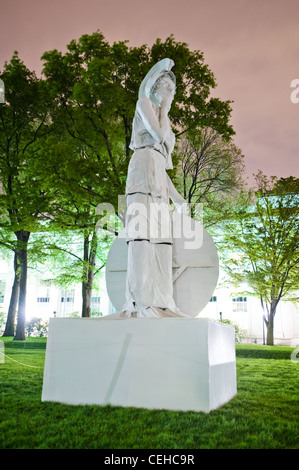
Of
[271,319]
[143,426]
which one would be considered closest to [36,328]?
[271,319]

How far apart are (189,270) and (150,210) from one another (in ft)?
3.71

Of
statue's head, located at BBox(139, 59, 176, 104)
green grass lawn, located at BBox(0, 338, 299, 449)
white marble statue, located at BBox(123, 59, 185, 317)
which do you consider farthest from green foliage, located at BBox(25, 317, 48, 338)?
statue's head, located at BBox(139, 59, 176, 104)

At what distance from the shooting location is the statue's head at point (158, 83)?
4836 mm

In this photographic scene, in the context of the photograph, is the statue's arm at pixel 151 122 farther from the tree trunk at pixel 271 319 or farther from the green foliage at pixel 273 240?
the tree trunk at pixel 271 319

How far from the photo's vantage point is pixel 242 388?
18.4ft

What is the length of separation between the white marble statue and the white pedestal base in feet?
1.24

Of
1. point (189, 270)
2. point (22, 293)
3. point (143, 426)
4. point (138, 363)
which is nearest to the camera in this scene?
point (143, 426)

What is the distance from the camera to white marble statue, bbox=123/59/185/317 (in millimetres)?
4277

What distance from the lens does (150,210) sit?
14.8 ft

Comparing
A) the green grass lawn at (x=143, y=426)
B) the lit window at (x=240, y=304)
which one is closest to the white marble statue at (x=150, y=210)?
Result: the green grass lawn at (x=143, y=426)

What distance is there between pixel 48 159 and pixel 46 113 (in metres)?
4.87

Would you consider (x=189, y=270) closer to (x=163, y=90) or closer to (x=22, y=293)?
(x=163, y=90)

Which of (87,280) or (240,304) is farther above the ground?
(87,280)
